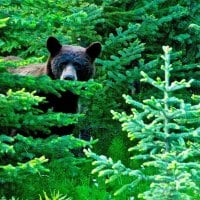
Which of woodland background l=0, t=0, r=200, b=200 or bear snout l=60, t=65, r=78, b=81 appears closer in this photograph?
woodland background l=0, t=0, r=200, b=200

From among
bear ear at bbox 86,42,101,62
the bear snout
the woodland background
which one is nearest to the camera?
the woodland background

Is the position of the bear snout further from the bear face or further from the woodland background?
the woodland background

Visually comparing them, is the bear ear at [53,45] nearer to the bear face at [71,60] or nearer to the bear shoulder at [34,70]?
the bear face at [71,60]

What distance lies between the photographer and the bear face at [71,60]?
9211 mm

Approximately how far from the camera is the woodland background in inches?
179

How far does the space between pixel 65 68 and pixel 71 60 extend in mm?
227

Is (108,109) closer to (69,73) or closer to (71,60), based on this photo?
(71,60)

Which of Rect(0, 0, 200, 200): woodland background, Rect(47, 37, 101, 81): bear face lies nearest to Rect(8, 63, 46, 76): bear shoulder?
Rect(47, 37, 101, 81): bear face

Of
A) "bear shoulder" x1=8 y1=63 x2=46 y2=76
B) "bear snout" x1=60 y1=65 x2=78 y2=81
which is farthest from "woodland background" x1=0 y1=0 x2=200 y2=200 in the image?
"bear shoulder" x1=8 y1=63 x2=46 y2=76

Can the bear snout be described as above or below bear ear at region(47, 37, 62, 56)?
below

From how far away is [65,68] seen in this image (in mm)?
9219

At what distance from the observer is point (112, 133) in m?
10.2

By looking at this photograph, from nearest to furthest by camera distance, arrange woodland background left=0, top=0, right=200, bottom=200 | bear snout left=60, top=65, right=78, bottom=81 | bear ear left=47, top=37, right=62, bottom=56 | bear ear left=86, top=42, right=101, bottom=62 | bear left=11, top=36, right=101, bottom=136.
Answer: woodland background left=0, top=0, right=200, bottom=200 → bear snout left=60, top=65, right=78, bottom=81 → bear ear left=47, top=37, right=62, bottom=56 → bear left=11, top=36, right=101, bottom=136 → bear ear left=86, top=42, right=101, bottom=62

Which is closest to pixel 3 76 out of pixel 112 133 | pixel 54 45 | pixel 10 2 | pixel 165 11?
pixel 10 2
